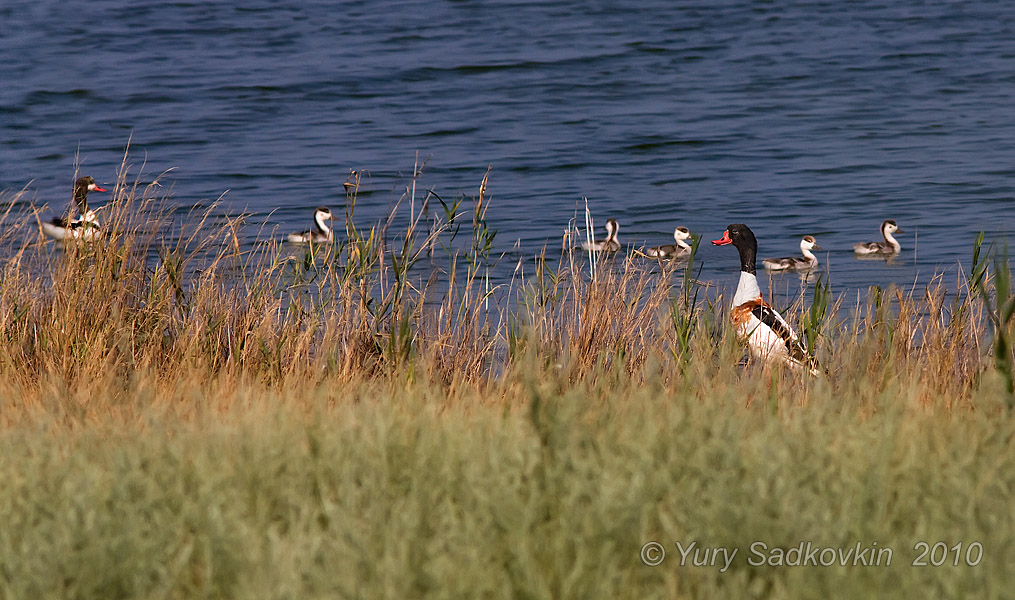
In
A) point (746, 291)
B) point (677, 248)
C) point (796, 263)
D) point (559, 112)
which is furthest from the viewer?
point (559, 112)

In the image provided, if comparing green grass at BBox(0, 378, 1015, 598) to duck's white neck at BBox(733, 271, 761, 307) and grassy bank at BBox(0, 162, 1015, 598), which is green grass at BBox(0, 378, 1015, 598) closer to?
grassy bank at BBox(0, 162, 1015, 598)

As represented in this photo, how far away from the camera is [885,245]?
1205 cm

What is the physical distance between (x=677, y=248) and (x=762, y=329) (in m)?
4.45

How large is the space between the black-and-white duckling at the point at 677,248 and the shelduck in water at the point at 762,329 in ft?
8.16

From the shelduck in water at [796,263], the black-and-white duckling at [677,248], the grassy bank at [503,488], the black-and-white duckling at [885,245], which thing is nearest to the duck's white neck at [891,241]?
the black-and-white duckling at [885,245]

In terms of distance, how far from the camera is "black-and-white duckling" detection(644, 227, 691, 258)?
11039 millimetres


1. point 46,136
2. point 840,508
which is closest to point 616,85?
point 46,136

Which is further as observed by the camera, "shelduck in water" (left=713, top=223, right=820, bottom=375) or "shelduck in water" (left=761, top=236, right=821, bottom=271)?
"shelduck in water" (left=761, top=236, right=821, bottom=271)

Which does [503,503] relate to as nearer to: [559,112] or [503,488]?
[503,488]

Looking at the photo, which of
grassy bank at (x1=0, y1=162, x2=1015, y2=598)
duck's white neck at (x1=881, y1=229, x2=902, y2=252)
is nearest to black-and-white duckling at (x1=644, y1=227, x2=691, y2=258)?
duck's white neck at (x1=881, y1=229, x2=902, y2=252)

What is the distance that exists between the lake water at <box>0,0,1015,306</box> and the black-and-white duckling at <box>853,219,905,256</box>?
0.21 meters

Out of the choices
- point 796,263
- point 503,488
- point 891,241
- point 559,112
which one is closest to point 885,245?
point 891,241

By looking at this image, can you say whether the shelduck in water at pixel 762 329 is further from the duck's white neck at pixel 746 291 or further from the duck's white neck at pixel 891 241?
the duck's white neck at pixel 891 241

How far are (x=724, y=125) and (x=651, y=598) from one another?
1597 centimetres
